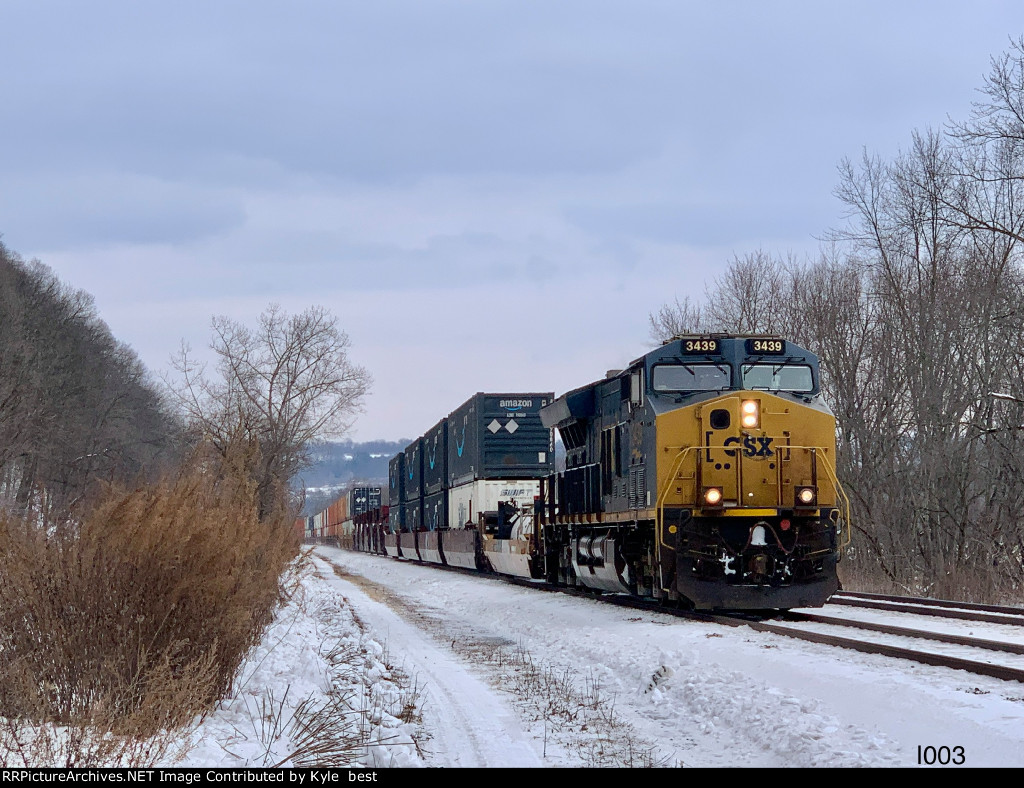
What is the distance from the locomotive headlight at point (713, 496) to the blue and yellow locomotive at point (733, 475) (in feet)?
0.04

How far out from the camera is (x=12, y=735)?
18.4 ft

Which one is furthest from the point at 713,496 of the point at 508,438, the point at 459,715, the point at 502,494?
the point at 508,438

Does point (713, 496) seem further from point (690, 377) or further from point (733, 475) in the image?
point (690, 377)

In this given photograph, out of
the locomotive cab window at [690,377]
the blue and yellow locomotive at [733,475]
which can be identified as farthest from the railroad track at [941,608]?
the locomotive cab window at [690,377]

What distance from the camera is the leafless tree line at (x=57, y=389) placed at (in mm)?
40312

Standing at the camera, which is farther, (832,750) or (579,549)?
(579,549)

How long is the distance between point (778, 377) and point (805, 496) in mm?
1996

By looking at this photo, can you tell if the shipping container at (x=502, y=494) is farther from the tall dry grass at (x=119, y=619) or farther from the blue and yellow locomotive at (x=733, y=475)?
the tall dry grass at (x=119, y=619)

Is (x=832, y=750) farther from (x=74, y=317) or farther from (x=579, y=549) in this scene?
(x=74, y=317)

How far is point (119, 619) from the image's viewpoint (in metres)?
6.81

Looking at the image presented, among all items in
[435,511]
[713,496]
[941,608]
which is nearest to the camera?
[941,608]

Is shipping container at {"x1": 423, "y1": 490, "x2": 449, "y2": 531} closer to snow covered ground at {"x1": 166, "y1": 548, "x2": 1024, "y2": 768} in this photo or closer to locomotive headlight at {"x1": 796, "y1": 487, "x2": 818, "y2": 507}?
snow covered ground at {"x1": 166, "y1": 548, "x2": 1024, "y2": 768}

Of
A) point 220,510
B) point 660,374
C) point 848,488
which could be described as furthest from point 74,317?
point 220,510
